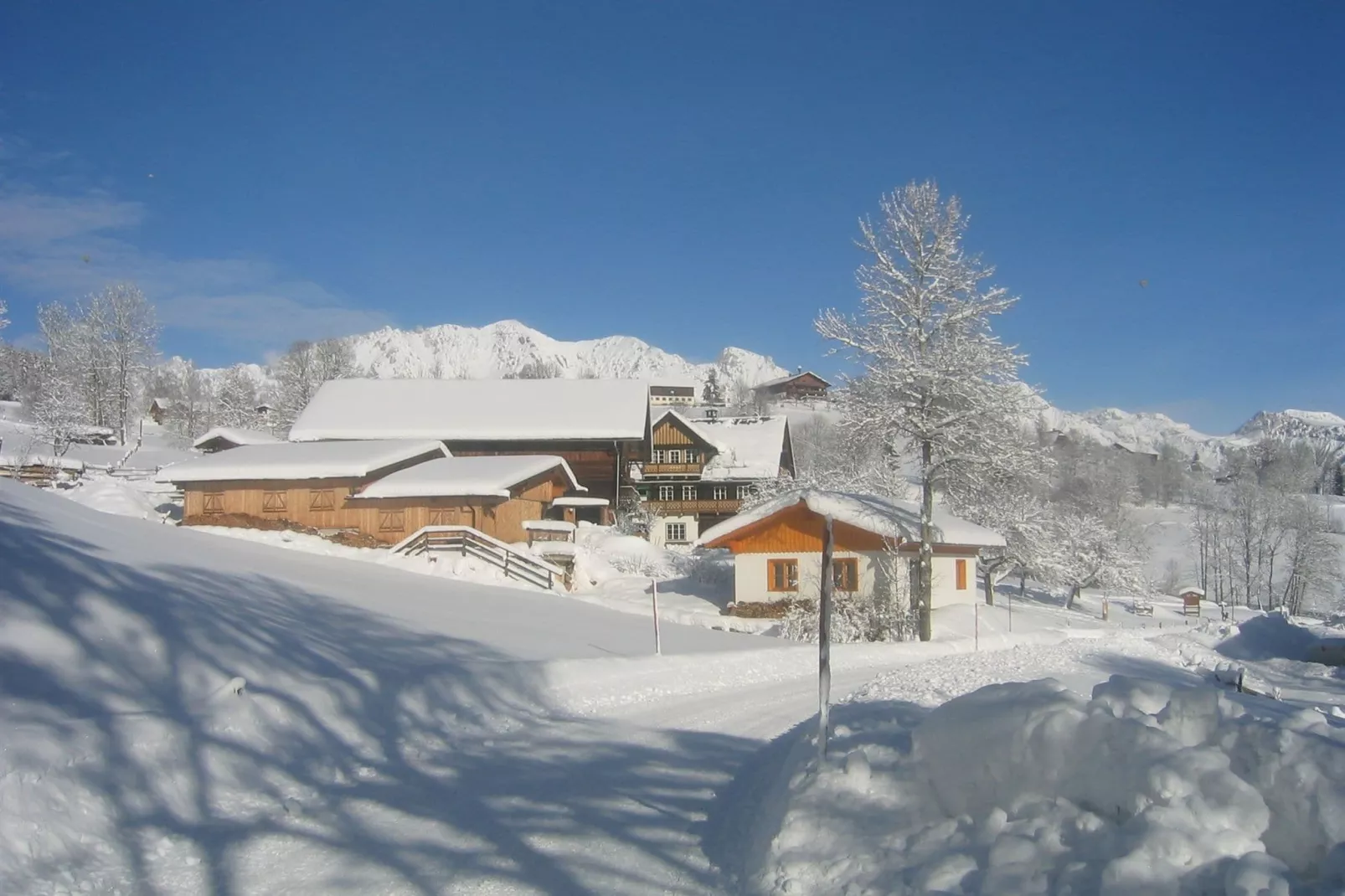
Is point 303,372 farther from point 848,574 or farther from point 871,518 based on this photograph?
point 871,518

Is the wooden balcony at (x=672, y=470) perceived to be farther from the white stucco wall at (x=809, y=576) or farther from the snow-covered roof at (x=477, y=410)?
the white stucco wall at (x=809, y=576)

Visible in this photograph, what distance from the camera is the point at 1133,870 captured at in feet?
12.3

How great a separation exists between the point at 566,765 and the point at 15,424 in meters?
71.6

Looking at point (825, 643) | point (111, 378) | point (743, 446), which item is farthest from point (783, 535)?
point (111, 378)

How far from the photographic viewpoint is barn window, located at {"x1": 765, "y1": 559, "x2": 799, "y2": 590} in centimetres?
3183

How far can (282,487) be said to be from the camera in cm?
3559

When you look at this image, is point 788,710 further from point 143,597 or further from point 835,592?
point 835,592

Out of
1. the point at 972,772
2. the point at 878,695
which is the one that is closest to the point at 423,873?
the point at 972,772

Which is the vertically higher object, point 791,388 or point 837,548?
point 791,388

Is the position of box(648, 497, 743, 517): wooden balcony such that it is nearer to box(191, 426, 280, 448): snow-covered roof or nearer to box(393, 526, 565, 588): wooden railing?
box(191, 426, 280, 448): snow-covered roof

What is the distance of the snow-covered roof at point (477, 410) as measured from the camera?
4900 cm

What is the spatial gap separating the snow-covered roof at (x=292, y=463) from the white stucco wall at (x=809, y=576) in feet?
48.7

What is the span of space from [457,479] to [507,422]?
16.1m

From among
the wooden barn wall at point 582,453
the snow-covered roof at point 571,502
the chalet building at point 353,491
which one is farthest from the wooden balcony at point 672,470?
the chalet building at point 353,491
